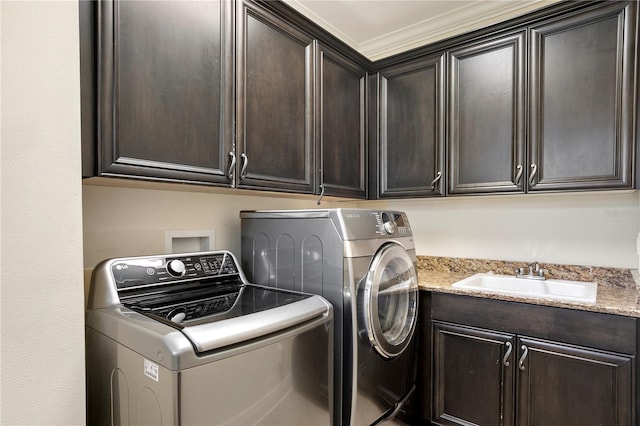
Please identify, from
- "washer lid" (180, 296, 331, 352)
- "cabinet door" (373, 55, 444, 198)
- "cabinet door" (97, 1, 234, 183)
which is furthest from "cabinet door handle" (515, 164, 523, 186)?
"cabinet door" (97, 1, 234, 183)

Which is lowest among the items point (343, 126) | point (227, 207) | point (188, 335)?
point (188, 335)

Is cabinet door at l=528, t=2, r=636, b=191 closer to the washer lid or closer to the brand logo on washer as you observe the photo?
the washer lid

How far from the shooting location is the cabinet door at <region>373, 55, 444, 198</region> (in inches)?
90.5

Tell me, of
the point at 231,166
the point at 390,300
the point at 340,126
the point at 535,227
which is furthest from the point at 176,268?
the point at 535,227

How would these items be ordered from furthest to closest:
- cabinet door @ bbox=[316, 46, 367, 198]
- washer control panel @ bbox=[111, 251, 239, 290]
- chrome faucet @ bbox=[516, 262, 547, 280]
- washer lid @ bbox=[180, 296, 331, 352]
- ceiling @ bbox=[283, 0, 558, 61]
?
1. ceiling @ bbox=[283, 0, 558, 61]
2. chrome faucet @ bbox=[516, 262, 547, 280]
3. cabinet door @ bbox=[316, 46, 367, 198]
4. washer control panel @ bbox=[111, 251, 239, 290]
5. washer lid @ bbox=[180, 296, 331, 352]

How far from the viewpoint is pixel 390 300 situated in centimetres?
177

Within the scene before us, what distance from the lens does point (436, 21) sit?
2539 millimetres

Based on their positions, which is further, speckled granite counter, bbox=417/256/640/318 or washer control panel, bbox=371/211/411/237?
washer control panel, bbox=371/211/411/237

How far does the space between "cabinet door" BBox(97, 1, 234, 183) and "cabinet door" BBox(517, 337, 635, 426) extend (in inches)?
69.2

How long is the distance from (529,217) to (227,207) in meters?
1.94

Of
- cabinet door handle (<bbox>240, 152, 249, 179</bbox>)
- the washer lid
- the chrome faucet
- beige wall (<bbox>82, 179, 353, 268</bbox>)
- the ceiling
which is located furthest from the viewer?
the ceiling

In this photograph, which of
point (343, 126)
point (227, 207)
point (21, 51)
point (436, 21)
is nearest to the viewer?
point (21, 51)

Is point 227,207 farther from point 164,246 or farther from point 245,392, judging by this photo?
point 245,392

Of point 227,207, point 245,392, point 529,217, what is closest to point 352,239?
point 245,392
